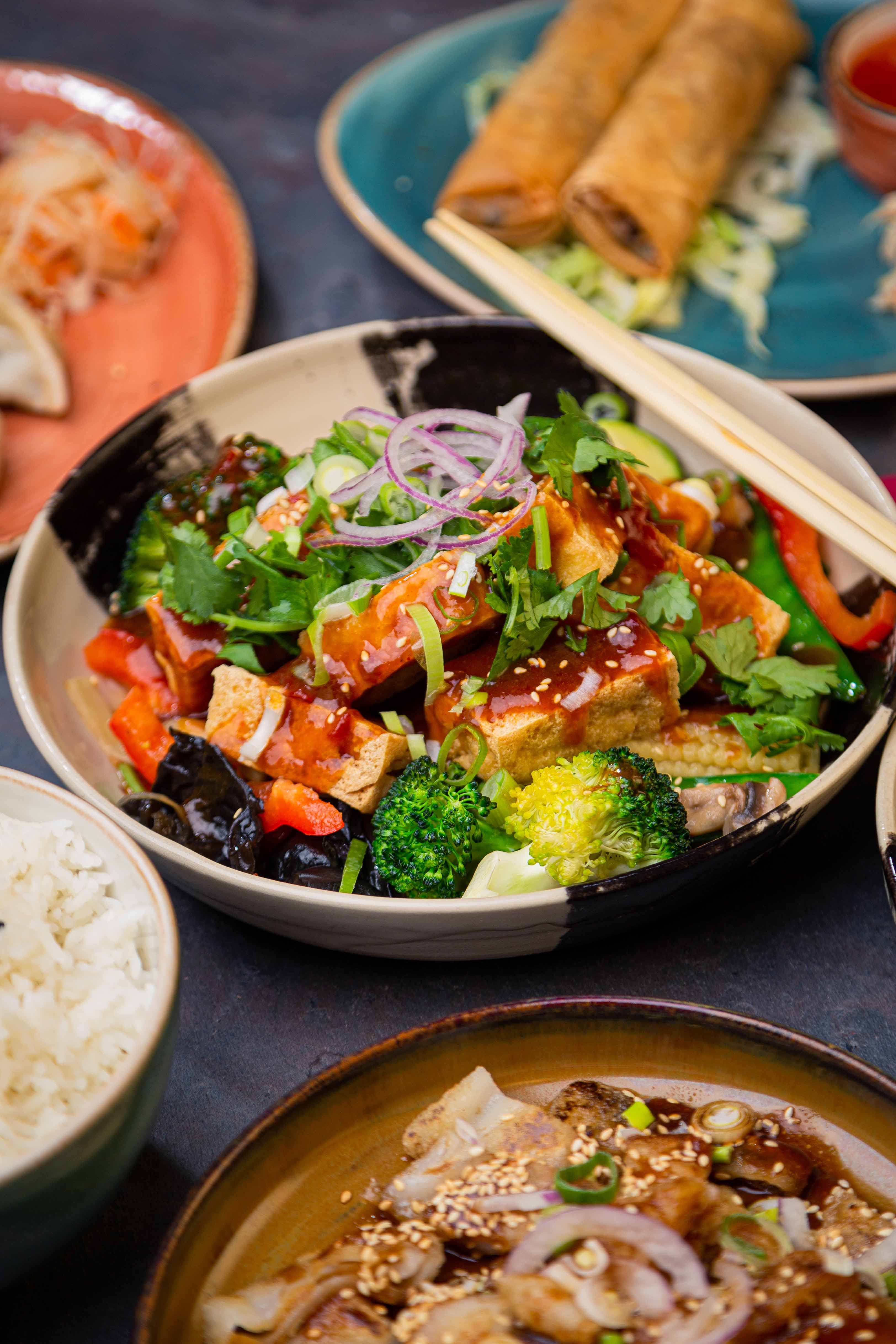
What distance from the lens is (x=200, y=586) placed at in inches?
98.8

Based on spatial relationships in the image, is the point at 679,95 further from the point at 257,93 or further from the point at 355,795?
the point at 355,795

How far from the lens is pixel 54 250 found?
405cm

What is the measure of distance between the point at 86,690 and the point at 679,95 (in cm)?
314

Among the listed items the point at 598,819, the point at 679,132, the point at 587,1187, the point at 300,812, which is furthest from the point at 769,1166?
the point at 679,132

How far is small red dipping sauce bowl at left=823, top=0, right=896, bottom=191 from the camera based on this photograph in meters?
4.09

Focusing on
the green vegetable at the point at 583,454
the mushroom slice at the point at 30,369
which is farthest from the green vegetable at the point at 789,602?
the mushroom slice at the point at 30,369

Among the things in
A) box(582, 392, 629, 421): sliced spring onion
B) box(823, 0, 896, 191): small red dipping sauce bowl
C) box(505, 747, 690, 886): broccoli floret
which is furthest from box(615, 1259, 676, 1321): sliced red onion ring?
box(823, 0, 896, 191): small red dipping sauce bowl

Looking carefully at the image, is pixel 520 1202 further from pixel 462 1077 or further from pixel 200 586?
pixel 200 586

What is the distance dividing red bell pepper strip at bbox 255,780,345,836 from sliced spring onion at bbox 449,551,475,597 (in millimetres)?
499

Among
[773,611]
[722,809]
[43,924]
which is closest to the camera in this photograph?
[43,924]

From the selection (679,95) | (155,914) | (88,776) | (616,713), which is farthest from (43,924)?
(679,95)

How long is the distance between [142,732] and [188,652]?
22cm

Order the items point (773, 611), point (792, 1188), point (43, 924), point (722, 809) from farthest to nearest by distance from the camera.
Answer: point (773, 611) → point (722, 809) → point (43, 924) → point (792, 1188)

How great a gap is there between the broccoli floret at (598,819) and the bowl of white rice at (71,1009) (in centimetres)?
74
